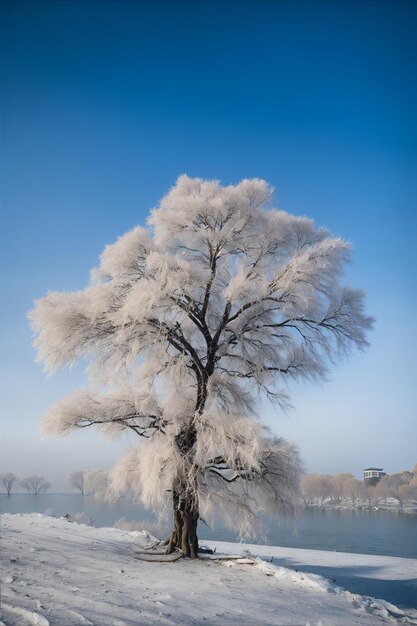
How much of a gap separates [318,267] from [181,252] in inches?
128

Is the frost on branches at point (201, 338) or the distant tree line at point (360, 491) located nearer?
the frost on branches at point (201, 338)

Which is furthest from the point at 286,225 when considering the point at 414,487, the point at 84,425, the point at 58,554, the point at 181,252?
the point at 414,487

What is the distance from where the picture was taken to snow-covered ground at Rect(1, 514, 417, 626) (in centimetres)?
462

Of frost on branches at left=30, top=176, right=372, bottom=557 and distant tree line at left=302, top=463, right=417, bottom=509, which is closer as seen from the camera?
frost on branches at left=30, top=176, right=372, bottom=557

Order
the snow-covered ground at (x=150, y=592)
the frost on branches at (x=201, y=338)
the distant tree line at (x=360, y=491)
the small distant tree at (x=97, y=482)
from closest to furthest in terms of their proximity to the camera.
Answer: the snow-covered ground at (x=150, y=592) → the frost on branches at (x=201, y=338) → the small distant tree at (x=97, y=482) → the distant tree line at (x=360, y=491)

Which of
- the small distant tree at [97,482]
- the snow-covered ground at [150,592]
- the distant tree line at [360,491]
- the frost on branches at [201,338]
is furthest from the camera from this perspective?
the distant tree line at [360,491]

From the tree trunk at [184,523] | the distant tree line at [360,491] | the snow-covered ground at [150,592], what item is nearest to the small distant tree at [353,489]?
the distant tree line at [360,491]

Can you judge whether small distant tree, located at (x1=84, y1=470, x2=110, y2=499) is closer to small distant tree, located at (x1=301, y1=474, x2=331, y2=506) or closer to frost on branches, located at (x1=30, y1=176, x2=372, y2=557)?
frost on branches, located at (x1=30, y1=176, x2=372, y2=557)

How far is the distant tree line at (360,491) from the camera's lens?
1841 inches

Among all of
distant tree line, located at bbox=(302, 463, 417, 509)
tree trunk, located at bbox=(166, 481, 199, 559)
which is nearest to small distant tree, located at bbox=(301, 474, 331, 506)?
distant tree line, located at bbox=(302, 463, 417, 509)

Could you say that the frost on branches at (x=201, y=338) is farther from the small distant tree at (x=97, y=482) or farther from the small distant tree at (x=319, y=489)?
the small distant tree at (x=319, y=489)

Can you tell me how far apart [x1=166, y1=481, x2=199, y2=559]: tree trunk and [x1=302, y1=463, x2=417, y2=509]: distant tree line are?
40278 mm

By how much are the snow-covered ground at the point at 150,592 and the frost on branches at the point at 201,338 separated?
1264 millimetres

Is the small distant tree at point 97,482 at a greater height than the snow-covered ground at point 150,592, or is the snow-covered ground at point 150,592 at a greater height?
the small distant tree at point 97,482
